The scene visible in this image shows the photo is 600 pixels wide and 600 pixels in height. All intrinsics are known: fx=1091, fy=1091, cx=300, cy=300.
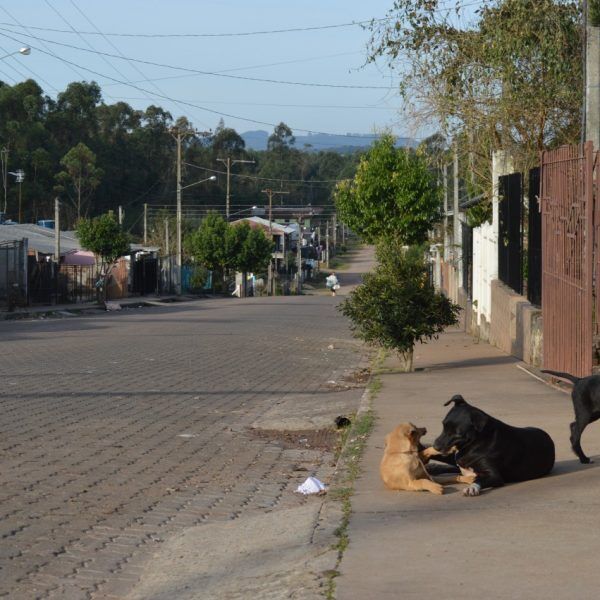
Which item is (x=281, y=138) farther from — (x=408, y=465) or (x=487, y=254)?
(x=408, y=465)

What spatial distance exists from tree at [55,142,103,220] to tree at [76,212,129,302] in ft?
90.7

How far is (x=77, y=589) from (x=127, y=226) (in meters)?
86.7

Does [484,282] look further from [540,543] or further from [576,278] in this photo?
[540,543]

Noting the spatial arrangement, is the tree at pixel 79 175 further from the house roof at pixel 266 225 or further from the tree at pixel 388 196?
the tree at pixel 388 196

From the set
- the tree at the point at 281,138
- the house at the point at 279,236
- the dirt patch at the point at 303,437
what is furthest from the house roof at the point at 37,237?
the tree at the point at 281,138

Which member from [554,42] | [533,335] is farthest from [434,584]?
[554,42]

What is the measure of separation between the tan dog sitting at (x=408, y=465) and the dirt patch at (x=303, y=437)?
2.79 m

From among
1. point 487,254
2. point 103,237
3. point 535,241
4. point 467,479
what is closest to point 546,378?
point 535,241

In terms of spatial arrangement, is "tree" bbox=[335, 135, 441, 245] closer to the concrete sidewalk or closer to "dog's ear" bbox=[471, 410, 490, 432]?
the concrete sidewalk

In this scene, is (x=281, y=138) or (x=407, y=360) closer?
(x=407, y=360)

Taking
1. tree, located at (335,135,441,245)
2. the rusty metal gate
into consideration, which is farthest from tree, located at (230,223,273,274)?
the rusty metal gate

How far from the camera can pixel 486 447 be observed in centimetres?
726

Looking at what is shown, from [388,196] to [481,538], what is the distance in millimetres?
29860

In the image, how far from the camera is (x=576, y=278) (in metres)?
11.5
